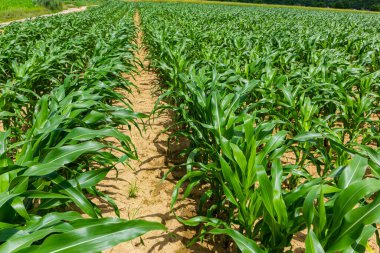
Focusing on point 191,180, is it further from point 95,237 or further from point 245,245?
point 95,237

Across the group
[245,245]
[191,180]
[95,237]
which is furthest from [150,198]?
[95,237]

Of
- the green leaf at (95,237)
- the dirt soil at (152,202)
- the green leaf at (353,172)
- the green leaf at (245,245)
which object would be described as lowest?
the dirt soil at (152,202)

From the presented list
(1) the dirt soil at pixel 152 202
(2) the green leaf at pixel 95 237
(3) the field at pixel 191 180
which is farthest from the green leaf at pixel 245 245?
(1) the dirt soil at pixel 152 202

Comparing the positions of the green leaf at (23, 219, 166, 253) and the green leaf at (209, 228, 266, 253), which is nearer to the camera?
the green leaf at (23, 219, 166, 253)

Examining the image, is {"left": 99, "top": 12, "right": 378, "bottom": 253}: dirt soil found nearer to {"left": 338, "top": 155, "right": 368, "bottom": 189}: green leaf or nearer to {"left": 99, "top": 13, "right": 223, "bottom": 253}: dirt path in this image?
{"left": 99, "top": 13, "right": 223, "bottom": 253}: dirt path

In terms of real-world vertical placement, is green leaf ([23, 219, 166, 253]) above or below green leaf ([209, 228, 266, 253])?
above

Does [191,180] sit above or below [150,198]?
above

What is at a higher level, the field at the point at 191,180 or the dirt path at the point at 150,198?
the field at the point at 191,180

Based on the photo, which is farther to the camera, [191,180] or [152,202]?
[152,202]

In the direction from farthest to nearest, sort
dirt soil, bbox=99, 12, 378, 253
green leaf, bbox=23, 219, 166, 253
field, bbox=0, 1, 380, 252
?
1. dirt soil, bbox=99, 12, 378, 253
2. field, bbox=0, 1, 380, 252
3. green leaf, bbox=23, 219, 166, 253

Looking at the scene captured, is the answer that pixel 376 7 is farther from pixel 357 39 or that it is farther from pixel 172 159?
pixel 172 159

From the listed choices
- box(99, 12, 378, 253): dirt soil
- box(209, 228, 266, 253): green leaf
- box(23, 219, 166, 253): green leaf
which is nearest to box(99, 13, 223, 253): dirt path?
box(99, 12, 378, 253): dirt soil

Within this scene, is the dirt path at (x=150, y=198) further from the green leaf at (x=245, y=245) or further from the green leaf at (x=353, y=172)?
the green leaf at (x=353, y=172)

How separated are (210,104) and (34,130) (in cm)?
147
